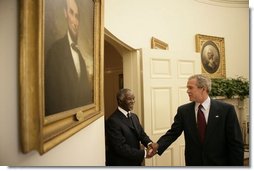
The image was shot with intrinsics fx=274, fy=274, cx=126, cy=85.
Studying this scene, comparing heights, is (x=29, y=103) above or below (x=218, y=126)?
above

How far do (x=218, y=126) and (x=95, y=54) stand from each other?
0.93 metres

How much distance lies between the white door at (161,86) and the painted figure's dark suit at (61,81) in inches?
58.9

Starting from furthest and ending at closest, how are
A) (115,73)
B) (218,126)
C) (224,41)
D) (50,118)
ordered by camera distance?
1. (115,73)
2. (224,41)
3. (218,126)
4. (50,118)

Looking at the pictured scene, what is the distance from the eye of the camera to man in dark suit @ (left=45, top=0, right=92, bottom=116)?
3.01ft

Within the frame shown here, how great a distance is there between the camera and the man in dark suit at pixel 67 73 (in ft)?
3.01

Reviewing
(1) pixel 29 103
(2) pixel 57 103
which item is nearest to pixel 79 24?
(2) pixel 57 103

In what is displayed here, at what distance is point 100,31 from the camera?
160 centimetres

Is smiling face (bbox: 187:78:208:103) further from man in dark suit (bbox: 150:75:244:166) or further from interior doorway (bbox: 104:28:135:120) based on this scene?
interior doorway (bbox: 104:28:135:120)

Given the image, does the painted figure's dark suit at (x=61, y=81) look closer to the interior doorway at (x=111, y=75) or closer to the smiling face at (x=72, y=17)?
the smiling face at (x=72, y=17)

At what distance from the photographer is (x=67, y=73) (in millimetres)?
1083

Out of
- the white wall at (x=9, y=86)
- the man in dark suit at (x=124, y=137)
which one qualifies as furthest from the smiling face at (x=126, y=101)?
the white wall at (x=9, y=86)

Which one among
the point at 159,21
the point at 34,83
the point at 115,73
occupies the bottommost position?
the point at 34,83

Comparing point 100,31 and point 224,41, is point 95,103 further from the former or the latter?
point 224,41

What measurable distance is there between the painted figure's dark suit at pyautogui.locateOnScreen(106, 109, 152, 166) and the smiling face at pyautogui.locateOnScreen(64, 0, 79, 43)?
0.99m
